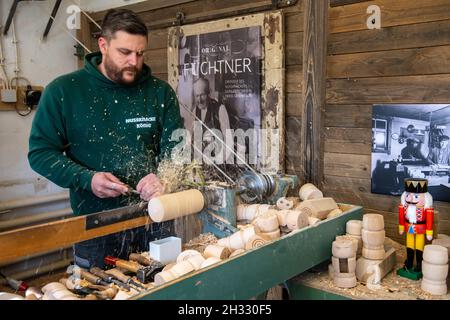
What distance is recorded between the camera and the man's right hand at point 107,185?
142 centimetres

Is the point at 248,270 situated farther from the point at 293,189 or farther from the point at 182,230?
the point at 293,189

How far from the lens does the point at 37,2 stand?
2.85 meters

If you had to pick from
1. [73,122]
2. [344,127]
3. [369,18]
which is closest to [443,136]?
[344,127]

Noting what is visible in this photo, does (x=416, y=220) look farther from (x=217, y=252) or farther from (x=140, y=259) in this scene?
(x=140, y=259)

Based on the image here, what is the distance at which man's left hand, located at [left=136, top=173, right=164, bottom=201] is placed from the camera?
1.41 meters

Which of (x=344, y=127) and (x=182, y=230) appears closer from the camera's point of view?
(x=182, y=230)

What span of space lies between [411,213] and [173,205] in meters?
0.75

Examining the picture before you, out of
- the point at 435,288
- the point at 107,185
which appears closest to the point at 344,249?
the point at 435,288

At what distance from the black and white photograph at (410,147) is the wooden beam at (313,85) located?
26cm

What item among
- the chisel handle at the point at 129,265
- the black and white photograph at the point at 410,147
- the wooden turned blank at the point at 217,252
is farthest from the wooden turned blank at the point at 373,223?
the chisel handle at the point at 129,265

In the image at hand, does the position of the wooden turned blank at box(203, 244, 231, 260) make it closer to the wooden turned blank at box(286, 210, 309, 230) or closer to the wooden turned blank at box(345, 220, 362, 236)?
the wooden turned blank at box(286, 210, 309, 230)

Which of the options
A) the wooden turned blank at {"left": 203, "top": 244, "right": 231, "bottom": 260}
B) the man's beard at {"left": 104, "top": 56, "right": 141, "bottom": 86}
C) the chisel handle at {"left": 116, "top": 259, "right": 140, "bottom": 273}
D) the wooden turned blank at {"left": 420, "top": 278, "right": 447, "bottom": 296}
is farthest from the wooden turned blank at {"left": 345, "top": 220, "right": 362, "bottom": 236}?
the man's beard at {"left": 104, "top": 56, "right": 141, "bottom": 86}

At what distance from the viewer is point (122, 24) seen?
1.64 meters
